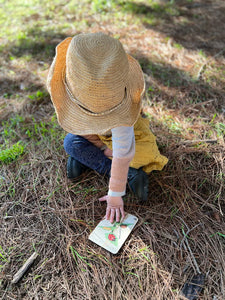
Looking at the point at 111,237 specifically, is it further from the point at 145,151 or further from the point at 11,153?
the point at 11,153

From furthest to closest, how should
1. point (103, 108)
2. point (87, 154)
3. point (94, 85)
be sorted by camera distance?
point (87, 154) < point (103, 108) < point (94, 85)

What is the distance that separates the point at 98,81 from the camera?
1.01 metres

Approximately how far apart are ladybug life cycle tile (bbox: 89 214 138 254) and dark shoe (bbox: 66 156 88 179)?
414mm

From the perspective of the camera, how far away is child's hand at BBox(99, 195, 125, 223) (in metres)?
1.50

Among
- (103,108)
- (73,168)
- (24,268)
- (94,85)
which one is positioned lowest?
(24,268)

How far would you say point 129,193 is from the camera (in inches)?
66.4

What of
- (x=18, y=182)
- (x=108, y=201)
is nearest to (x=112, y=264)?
(x=108, y=201)

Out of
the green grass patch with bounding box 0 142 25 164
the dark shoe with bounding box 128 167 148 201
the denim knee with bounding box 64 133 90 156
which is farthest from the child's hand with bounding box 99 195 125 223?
the green grass patch with bounding box 0 142 25 164

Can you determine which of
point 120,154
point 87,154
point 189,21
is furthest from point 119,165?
point 189,21

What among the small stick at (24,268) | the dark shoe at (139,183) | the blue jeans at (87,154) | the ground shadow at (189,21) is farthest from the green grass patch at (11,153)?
the ground shadow at (189,21)

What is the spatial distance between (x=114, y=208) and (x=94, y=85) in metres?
0.85

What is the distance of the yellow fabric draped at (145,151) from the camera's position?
63.6 inches

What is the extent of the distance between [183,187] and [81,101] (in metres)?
1.01

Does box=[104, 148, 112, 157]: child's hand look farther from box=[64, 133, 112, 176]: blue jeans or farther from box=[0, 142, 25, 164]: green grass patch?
box=[0, 142, 25, 164]: green grass patch
